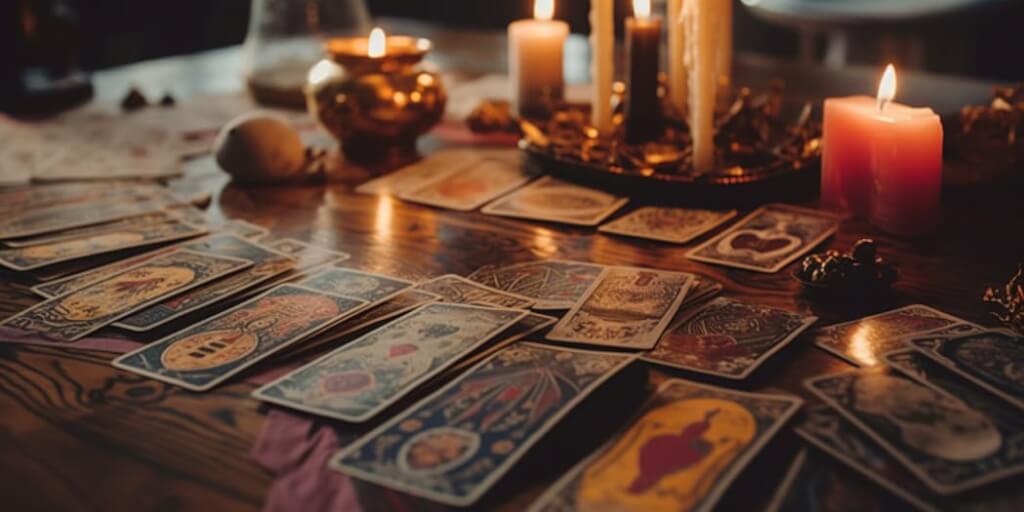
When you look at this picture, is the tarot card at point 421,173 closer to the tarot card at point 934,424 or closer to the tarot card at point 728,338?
the tarot card at point 728,338

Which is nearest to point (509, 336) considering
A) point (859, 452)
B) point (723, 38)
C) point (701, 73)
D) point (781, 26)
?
point (859, 452)

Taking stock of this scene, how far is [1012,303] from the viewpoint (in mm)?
903

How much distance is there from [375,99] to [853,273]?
32.9 inches

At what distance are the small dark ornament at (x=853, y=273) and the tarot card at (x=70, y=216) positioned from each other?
854mm

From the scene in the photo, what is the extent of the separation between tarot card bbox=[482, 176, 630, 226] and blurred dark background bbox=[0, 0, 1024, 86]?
4.64ft

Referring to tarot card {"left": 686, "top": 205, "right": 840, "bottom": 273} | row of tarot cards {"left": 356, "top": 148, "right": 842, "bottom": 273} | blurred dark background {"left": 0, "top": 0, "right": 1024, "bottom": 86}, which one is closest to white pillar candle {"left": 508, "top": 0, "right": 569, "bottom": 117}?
row of tarot cards {"left": 356, "top": 148, "right": 842, "bottom": 273}

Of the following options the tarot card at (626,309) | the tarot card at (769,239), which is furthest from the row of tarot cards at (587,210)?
the tarot card at (626,309)

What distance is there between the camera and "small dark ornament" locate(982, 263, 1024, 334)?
0.89 m

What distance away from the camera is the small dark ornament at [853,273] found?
982 mm

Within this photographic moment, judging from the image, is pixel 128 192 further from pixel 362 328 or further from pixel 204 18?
pixel 204 18

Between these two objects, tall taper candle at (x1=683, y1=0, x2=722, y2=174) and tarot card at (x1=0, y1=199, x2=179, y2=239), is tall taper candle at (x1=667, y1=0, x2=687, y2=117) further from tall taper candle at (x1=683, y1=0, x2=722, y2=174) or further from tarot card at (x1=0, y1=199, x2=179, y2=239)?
tarot card at (x1=0, y1=199, x2=179, y2=239)

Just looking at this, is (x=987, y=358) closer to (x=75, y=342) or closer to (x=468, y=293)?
(x=468, y=293)

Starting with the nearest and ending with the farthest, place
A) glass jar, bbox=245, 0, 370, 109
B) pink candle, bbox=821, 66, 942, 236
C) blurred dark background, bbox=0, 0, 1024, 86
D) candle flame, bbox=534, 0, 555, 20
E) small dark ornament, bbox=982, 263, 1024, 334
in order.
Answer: small dark ornament, bbox=982, 263, 1024, 334, pink candle, bbox=821, 66, 942, 236, candle flame, bbox=534, 0, 555, 20, glass jar, bbox=245, 0, 370, 109, blurred dark background, bbox=0, 0, 1024, 86

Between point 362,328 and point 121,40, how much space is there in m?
3.45
